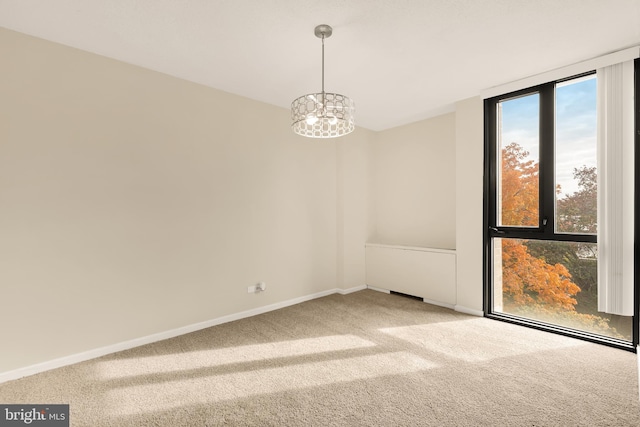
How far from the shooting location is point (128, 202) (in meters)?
2.88

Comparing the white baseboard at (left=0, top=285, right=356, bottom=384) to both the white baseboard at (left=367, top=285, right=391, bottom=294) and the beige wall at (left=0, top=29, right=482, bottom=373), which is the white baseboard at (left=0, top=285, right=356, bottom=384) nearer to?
the beige wall at (left=0, top=29, right=482, bottom=373)

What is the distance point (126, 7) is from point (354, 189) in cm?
349

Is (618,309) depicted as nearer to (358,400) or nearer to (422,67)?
(358,400)

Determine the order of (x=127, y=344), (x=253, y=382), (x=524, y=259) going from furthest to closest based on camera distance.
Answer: (x=524, y=259)
(x=127, y=344)
(x=253, y=382)

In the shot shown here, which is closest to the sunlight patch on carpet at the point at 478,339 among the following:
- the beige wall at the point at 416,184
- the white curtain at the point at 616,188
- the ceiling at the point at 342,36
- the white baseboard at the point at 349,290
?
the white curtain at the point at 616,188

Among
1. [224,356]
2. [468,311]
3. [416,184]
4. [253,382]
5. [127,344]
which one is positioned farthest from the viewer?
[416,184]

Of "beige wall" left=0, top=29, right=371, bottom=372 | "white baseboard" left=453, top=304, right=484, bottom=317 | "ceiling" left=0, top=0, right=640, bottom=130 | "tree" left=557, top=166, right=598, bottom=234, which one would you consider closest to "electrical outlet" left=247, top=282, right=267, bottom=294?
"beige wall" left=0, top=29, right=371, bottom=372

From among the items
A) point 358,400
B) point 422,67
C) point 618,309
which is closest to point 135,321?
point 358,400

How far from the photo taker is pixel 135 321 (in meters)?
2.91

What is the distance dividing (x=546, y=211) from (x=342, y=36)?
106 inches

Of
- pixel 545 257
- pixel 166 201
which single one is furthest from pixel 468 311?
pixel 166 201

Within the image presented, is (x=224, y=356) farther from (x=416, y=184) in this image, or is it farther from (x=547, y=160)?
(x=547, y=160)

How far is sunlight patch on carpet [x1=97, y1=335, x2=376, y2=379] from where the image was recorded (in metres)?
2.47

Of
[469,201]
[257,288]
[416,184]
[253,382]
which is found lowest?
[253,382]
